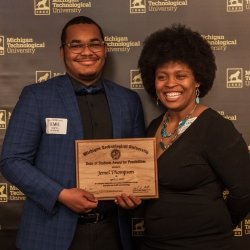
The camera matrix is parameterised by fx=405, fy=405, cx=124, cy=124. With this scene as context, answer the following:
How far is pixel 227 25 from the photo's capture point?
2.39m

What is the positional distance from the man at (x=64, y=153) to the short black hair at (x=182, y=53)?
273 millimetres

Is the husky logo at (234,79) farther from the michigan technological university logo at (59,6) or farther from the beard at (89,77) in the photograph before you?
the michigan technological university logo at (59,6)

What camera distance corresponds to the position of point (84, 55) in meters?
2.02

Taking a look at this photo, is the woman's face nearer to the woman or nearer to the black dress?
the woman

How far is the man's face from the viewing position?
202 cm

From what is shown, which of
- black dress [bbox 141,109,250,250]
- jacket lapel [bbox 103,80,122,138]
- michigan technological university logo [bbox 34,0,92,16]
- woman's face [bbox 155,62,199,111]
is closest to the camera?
black dress [bbox 141,109,250,250]

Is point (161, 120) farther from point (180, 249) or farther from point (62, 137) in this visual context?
point (180, 249)

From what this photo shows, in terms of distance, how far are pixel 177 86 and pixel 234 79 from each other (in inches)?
27.9

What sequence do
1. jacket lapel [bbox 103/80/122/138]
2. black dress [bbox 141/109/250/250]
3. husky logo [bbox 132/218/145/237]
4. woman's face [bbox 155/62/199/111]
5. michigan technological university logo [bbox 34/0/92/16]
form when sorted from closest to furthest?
black dress [bbox 141/109/250/250] → woman's face [bbox 155/62/199/111] → jacket lapel [bbox 103/80/122/138] → michigan technological university logo [bbox 34/0/92/16] → husky logo [bbox 132/218/145/237]

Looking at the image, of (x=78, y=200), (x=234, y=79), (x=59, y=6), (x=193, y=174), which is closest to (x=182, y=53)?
(x=193, y=174)

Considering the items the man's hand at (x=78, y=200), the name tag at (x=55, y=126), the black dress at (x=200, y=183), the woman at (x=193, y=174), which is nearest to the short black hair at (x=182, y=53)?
the woman at (x=193, y=174)

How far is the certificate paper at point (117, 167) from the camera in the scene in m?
1.75

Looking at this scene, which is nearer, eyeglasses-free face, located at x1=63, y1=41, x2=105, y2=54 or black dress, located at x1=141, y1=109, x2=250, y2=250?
black dress, located at x1=141, y1=109, x2=250, y2=250

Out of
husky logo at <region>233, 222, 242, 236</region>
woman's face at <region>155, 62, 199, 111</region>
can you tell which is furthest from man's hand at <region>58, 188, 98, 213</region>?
husky logo at <region>233, 222, 242, 236</region>
